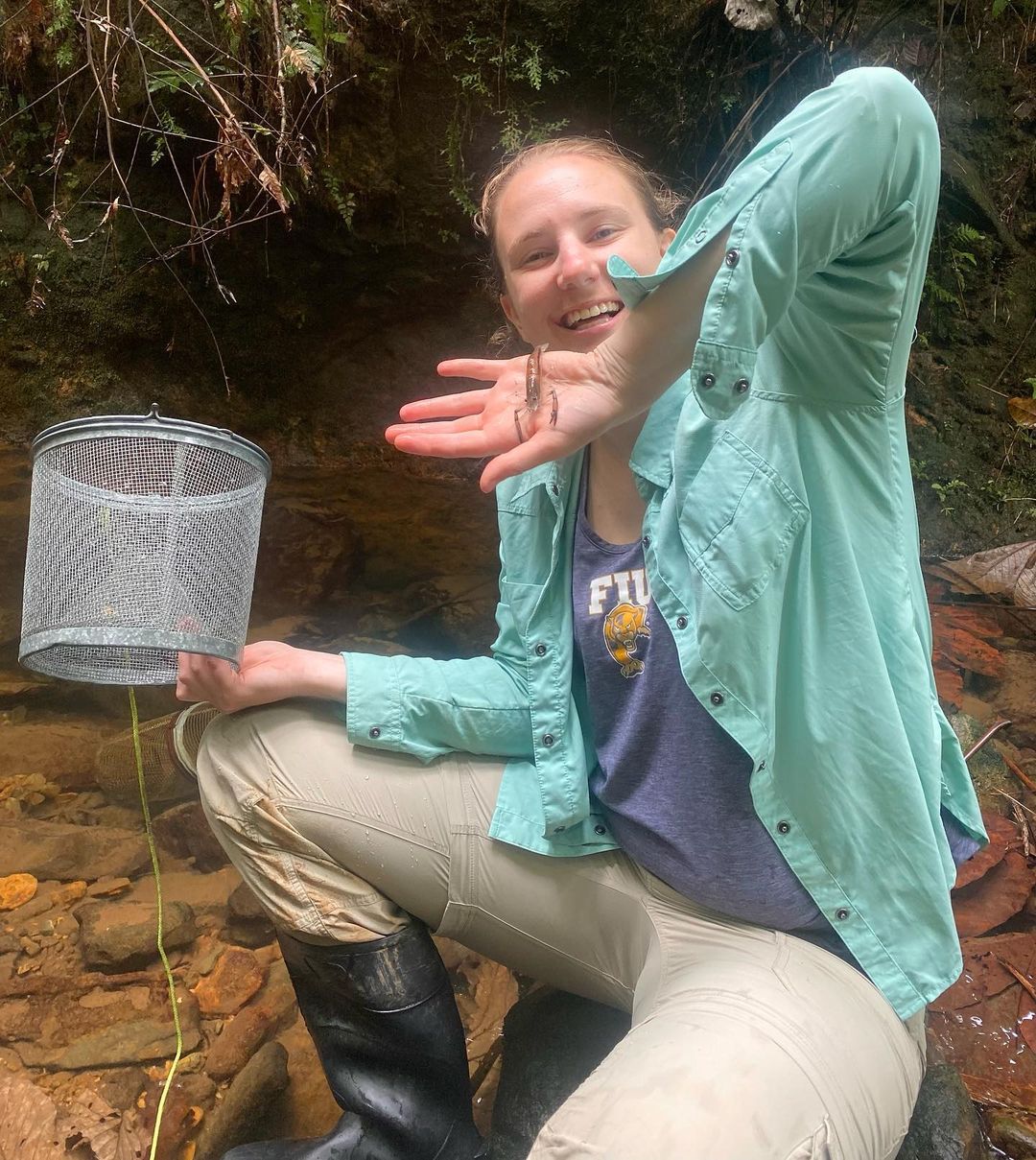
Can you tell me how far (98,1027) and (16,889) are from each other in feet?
2.30

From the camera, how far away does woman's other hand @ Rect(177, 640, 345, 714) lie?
175 centimetres

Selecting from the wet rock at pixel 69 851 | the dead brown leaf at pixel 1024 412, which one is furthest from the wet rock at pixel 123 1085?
the dead brown leaf at pixel 1024 412

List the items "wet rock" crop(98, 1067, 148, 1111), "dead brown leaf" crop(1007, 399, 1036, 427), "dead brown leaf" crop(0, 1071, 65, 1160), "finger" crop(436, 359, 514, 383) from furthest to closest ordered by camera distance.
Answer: "dead brown leaf" crop(1007, 399, 1036, 427) → "wet rock" crop(98, 1067, 148, 1111) → "dead brown leaf" crop(0, 1071, 65, 1160) → "finger" crop(436, 359, 514, 383)

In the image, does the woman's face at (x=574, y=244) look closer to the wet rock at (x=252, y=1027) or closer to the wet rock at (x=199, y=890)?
the wet rock at (x=252, y=1027)

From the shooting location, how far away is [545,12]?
10.00ft

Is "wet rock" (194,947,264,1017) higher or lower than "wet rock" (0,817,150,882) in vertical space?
higher

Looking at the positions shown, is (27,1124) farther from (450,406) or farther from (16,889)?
(450,406)

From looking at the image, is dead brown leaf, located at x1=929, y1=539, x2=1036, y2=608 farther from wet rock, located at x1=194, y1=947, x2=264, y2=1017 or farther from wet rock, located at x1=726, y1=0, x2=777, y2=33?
wet rock, located at x1=194, y1=947, x2=264, y2=1017

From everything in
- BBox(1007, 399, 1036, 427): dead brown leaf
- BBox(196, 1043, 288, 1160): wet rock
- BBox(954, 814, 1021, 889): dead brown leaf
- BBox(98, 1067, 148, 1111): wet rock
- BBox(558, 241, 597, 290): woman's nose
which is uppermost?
BBox(558, 241, 597, 290): woman's nose

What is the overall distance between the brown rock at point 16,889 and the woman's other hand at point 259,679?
1.50 meters

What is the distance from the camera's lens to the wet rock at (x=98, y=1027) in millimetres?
2219

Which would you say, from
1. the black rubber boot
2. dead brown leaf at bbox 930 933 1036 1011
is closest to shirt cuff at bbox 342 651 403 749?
the black rubber boot

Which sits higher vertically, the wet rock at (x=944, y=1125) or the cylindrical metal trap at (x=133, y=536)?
the cylindrical metal trap at (x=133, y=536)

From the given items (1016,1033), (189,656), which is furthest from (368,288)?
(1016,1033)
